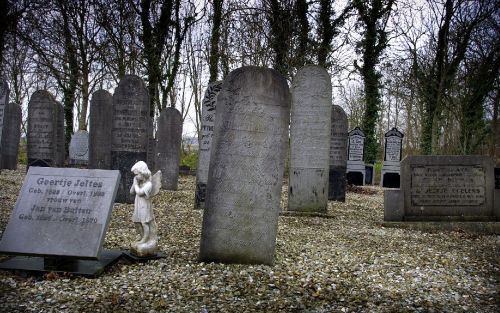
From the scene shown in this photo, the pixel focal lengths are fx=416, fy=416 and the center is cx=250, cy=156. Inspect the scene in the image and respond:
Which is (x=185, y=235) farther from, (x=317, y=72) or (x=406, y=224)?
(x=317, y=72)

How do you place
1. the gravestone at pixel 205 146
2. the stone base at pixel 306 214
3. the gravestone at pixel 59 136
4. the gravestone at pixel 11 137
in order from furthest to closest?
the gravestone at pixel 11 137, the gravestone at pixel 59 136, the gravestone at pixel 205 146, the stone base at pixel 306 214

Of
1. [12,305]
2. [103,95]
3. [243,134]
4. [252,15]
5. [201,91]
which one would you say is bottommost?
[12,305]

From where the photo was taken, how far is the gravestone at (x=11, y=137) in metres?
15.0

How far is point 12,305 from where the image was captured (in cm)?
334

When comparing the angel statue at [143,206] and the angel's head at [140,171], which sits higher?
the angel's head at [140,171]

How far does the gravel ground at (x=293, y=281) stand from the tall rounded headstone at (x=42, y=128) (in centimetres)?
663

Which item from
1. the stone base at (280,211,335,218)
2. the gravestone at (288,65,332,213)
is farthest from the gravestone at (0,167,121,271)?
the gravestone at (288,65,332,213)

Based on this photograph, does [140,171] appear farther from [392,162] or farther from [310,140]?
[392,162]

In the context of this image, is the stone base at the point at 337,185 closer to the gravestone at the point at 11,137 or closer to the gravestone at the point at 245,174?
the gravestone at the point at 245,174

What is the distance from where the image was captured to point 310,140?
28.6ft

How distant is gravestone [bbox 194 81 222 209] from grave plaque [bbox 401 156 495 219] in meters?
4.02

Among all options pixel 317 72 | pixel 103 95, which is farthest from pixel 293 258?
pixel 103 95

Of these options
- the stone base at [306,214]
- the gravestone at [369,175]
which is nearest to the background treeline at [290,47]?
the gravestone at [369,175]

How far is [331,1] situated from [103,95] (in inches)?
442
